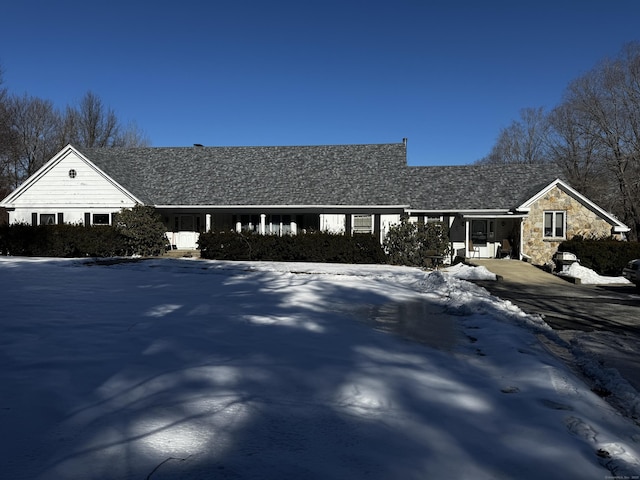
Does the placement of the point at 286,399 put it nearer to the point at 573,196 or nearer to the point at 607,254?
the point at 607,254

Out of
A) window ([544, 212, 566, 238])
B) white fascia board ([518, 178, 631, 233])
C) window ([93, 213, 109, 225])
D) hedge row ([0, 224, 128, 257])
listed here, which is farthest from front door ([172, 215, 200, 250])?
window ([544, 212, 566, 238])

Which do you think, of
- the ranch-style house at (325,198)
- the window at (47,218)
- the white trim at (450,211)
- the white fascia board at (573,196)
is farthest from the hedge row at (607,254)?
the window at (47,218)

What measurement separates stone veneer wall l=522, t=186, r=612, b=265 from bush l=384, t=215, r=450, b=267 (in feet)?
22.6

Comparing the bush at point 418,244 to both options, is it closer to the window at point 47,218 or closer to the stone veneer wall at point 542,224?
the stone veneer wall at point 542,224

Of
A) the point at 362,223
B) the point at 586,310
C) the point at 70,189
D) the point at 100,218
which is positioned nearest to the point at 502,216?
the point at 362,223

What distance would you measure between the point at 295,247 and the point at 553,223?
47.8 feet

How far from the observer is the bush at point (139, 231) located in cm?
2205

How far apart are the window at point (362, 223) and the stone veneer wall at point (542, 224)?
8.33 meters

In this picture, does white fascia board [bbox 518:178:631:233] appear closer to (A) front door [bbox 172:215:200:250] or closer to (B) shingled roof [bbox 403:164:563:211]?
(B) shingled roof [bbox 403:164:563:211]

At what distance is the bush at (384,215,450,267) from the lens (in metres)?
20.4

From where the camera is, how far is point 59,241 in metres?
20.6

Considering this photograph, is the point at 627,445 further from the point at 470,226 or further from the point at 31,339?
the point at 470,226

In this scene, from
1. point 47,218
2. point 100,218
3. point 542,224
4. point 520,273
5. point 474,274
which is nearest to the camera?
point 474,274

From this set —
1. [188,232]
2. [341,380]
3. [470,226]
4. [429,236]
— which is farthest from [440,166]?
[341,380]
